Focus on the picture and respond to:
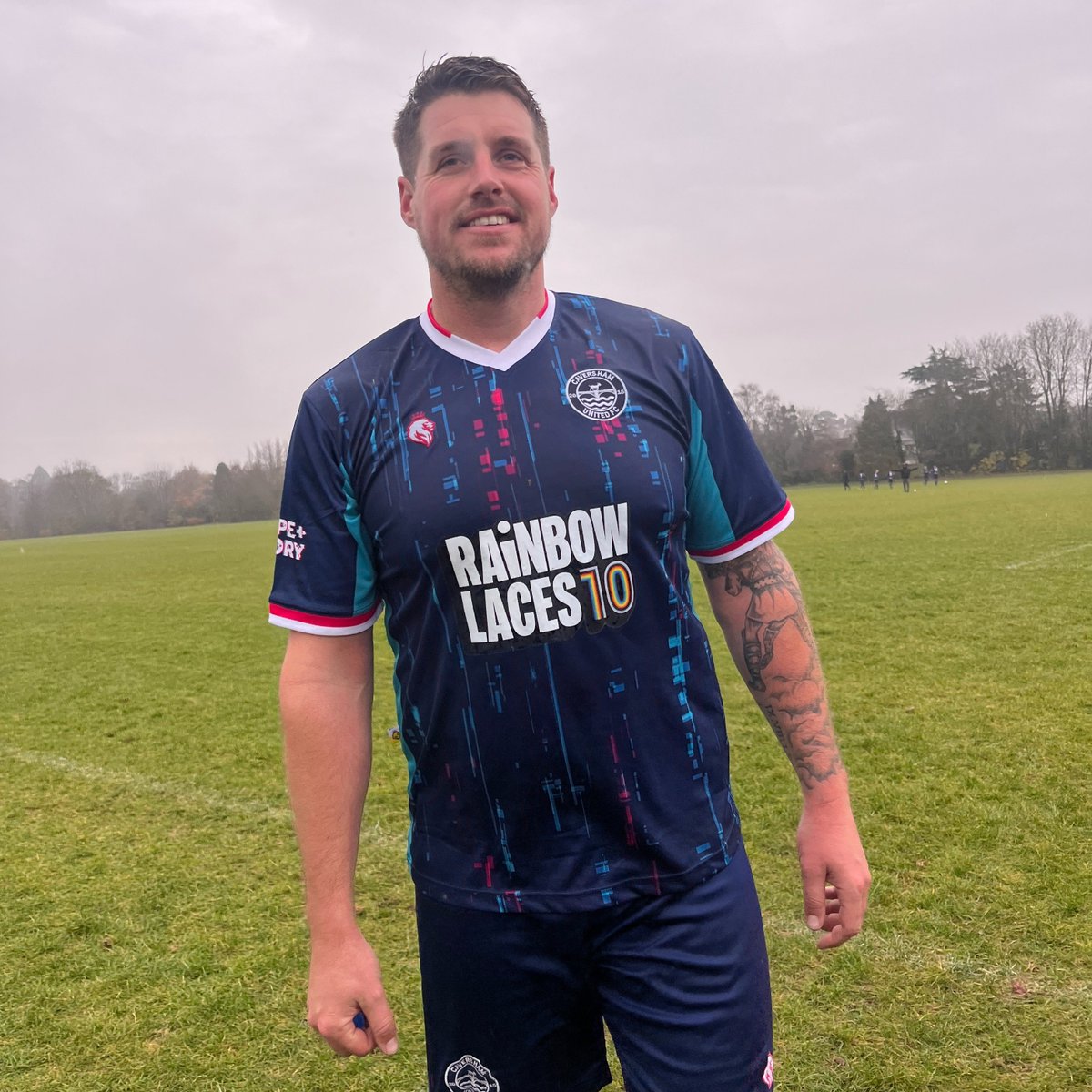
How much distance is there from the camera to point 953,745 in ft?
18.5

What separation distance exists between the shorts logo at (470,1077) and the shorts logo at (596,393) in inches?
47.2

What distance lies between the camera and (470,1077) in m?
1.68

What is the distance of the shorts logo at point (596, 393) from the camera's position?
1643mm

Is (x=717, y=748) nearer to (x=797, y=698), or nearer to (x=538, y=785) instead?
(x=797, y=698)


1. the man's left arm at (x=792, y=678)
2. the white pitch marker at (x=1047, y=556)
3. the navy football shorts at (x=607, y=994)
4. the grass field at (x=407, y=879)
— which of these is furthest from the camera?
the white pitch marker at (x=1047, y=556)

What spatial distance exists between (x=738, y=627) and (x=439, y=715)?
2.14 feet

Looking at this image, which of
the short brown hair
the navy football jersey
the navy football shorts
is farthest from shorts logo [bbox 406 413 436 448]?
the navy football shorts

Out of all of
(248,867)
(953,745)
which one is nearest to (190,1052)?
(248,867)

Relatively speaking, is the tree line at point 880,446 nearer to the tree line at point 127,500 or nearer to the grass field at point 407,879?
the tree line at point 127,500

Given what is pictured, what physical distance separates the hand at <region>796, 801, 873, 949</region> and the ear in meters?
1.42

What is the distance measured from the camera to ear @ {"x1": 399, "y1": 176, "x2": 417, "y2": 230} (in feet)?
5.84

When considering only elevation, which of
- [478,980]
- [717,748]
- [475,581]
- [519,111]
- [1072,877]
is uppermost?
[519,111]

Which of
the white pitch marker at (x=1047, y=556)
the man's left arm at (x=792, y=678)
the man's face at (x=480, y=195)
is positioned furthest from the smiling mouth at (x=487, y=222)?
the white pitch marker at (x=1047, y=556)

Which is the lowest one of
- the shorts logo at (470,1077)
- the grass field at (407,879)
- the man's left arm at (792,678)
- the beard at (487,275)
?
the grass field at (407,879)
